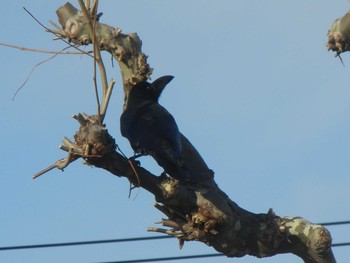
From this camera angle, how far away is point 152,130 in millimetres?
5234

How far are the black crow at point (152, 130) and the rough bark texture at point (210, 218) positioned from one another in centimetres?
11

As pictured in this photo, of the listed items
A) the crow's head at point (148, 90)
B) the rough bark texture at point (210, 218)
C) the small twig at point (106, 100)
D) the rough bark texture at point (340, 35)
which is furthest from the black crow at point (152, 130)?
the rough bark texture at point (340, 35)

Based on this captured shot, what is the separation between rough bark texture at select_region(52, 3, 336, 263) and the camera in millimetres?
4555

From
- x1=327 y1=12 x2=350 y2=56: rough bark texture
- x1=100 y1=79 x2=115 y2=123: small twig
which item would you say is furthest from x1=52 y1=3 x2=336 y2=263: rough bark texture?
x1=327 y1=12 x2=350 y2=56: rough bark texture

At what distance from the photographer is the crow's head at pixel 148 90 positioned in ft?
17.5

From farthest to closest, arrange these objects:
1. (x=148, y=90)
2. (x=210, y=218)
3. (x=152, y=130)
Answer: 1. (x=148, y=90)
2. (x=152, y=130)
3. (x=210, y=218)

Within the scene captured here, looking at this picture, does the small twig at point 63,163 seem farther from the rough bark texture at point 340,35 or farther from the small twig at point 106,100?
the rough bark texture at point 340,35

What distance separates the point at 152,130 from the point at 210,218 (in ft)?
2.33

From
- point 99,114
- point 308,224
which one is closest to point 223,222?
point 308,224

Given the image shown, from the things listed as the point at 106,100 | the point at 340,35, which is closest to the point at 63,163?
the point at 106,100

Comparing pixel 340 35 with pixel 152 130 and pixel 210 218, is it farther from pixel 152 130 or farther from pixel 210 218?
pixel 152 130

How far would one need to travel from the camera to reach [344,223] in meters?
6.48

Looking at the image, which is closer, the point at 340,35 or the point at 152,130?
the point at 340,35

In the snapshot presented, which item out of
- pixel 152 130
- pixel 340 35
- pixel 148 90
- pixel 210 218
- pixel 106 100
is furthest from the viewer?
pixel 148 90
